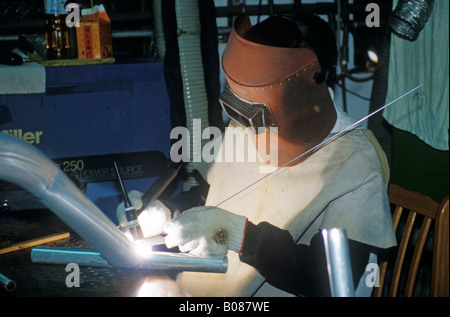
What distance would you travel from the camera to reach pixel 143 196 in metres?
2.26

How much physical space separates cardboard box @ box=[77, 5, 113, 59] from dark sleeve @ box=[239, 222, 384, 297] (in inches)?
58.3

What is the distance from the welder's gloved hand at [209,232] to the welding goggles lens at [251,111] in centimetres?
34

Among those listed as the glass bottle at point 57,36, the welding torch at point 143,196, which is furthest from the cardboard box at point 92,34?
the welding torch at point 143,196

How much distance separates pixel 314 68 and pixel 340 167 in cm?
37

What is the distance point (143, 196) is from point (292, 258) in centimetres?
97

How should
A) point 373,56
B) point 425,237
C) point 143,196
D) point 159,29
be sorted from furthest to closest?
1. point 373,56
2. point 159,29
3. point 143,196
4. point 425,237

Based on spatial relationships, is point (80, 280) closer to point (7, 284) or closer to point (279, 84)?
point (7, 284)

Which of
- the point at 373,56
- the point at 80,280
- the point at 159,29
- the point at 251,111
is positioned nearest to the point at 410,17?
the point at 373,56

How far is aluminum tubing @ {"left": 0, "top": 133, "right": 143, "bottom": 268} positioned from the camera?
889mm

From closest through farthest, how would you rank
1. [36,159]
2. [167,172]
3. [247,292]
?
[36,159]
[247,292]
[167,172]

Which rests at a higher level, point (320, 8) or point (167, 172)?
point (320, 8)
